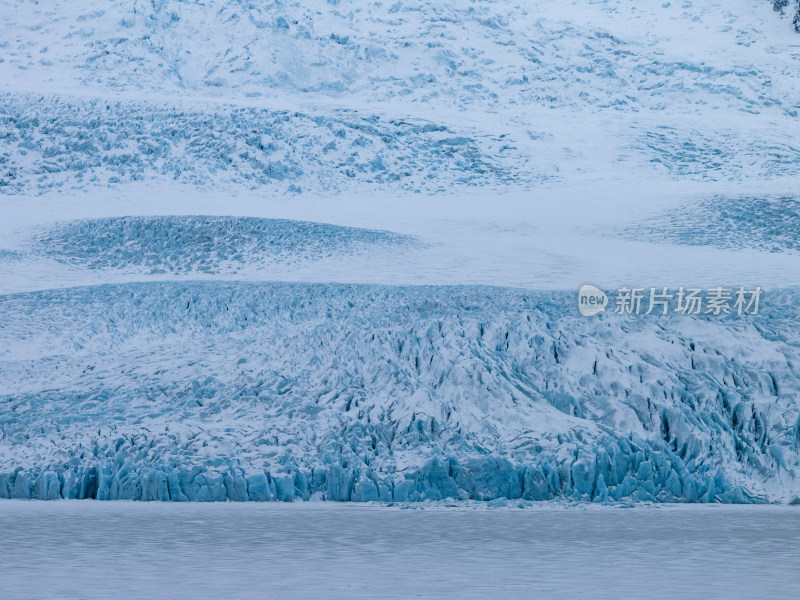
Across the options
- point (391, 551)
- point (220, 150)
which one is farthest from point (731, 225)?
point (391, 551)

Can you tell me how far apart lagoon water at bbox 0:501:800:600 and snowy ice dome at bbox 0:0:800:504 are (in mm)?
914

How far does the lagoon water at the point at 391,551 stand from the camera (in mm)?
7000

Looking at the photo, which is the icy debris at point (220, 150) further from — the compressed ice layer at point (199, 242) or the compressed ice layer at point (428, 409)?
the compressed ice layer at point (428, 409)

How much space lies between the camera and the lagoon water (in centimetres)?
700

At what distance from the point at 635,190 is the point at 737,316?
15.7m

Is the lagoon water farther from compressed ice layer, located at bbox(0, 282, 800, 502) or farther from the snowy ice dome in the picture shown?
the snowy ice dome

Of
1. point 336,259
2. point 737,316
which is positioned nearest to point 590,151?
point 336,259

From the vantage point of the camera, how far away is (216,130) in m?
31.1

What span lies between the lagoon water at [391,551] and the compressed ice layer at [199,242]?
1185cm

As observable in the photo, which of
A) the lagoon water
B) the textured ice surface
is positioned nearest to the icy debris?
the textured ice surface

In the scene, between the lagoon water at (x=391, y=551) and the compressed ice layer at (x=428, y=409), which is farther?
the compressed ice layer at (x=428, y=409)

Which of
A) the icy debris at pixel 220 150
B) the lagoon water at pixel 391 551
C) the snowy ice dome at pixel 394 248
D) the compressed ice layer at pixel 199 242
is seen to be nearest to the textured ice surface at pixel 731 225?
the snowy ice dome at pixel 394 248

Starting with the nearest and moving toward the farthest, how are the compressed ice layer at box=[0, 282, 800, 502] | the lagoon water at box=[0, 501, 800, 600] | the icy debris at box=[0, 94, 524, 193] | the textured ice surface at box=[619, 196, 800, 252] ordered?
1. the lagoon water at box=[0, 501, 800, 600]
2. the compressed ice layer at box=[0, 282, 800, 502]
3. the textured ice surface at box=[619, 196, 800, 252]
4. the icy debris at box=[0, 94, 524, 193]

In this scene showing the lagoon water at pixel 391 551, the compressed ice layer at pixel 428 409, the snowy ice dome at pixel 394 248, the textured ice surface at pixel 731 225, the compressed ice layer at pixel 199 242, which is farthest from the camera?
the textured ice surface at pixel 731 225
